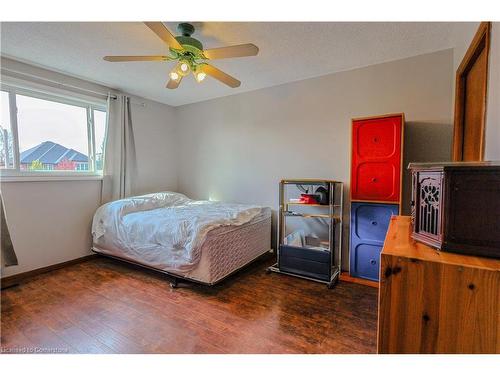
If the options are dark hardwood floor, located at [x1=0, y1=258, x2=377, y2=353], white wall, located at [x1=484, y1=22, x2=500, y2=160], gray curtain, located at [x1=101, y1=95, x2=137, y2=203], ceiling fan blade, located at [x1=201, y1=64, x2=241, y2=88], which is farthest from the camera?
gray curtain, located at [x1=101, y1=95, x2=137, y2=203]

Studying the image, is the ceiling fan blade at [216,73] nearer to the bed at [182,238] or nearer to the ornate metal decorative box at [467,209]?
the bed at [182,238]

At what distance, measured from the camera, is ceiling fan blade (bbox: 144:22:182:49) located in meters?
1.47

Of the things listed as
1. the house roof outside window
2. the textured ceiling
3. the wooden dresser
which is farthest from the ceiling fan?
the house roof outside window

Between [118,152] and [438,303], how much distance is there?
3652 mm

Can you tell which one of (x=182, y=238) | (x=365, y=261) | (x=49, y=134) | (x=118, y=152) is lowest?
(x=365, y=261)

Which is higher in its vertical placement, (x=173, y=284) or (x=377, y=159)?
(x=377, y=159)

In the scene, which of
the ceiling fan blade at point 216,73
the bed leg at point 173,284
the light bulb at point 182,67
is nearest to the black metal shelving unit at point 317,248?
the bed leg at point 173,284

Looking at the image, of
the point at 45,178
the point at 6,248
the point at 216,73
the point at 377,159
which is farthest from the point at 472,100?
the point at 6,248

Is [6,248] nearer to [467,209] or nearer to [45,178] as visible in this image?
[45,178]

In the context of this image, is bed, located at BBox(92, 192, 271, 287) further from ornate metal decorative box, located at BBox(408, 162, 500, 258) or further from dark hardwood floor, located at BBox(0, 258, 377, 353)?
ornate metal decorative box, located at BBox(408, 162, 500, 258)

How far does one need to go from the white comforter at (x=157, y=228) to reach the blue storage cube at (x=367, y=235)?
1.12m

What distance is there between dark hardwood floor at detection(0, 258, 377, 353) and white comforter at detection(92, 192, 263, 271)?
316 millimetres

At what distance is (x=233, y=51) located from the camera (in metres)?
1.76
